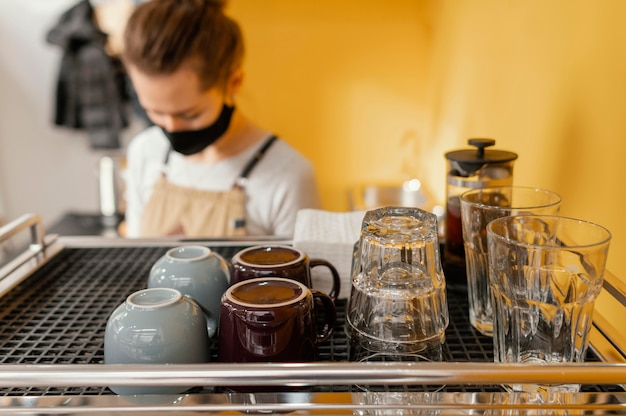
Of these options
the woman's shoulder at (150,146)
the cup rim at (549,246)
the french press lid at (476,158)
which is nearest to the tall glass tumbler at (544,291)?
the cup rim at (549,246)

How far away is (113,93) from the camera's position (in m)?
2.78

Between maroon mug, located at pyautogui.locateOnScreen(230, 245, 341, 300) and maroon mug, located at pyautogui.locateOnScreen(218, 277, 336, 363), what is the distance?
69 mm

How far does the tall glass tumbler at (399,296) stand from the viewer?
0.62 metres

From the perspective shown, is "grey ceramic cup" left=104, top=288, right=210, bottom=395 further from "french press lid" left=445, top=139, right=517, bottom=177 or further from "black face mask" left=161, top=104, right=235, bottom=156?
"black face mask" left=161, top=104, right=235, bottom=156

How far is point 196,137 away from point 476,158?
92 cm

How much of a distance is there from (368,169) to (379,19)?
588 millimetres

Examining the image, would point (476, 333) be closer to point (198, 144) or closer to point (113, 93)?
point (198, 144)

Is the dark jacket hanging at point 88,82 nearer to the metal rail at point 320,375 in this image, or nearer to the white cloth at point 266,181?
the white cloth at point 266,181

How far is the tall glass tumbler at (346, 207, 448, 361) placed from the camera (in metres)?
0.62

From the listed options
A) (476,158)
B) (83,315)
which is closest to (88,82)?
(83,315)

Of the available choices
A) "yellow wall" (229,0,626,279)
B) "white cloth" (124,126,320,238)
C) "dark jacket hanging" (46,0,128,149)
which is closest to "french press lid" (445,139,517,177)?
"yellow wall" (229,0,626,279)

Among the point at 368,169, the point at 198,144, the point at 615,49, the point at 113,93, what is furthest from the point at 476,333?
the point at 113,93

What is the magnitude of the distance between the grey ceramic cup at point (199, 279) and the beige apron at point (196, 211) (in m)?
0.85

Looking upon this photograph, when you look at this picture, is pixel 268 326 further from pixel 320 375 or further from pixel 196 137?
pixel 196 137
